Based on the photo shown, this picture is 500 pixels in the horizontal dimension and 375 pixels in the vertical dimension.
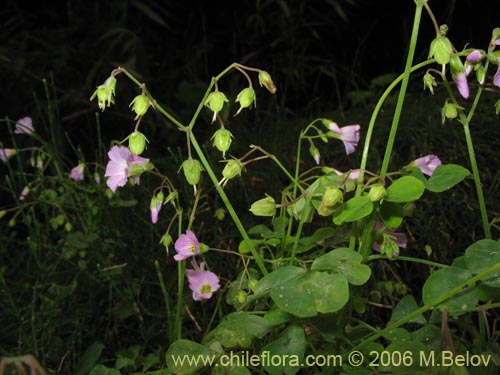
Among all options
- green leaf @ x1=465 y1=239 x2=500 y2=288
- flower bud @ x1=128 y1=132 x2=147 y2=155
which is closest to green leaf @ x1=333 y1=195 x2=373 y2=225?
green leaf @ x1=465 y1=239 x2=500 y2=288

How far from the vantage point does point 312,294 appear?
0.76 meters

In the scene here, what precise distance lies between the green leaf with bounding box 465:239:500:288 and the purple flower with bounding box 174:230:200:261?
0.35 metres

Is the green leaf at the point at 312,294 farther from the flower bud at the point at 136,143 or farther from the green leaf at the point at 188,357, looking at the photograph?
the flower bud at the point at 136,143

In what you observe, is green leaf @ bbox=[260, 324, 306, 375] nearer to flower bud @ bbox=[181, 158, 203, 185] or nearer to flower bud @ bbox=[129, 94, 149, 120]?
flower bud @ bbox=[181, 158, 203, 185]

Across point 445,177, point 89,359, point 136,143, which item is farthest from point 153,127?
point 445,177

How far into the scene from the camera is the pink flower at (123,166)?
92 centimetres

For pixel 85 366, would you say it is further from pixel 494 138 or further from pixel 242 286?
pixel 494 138

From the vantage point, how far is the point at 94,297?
1.39m

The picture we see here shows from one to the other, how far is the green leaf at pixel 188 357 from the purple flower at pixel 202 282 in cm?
19

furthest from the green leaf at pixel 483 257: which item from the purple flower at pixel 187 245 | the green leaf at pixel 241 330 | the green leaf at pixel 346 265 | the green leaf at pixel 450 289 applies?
the purple flower at pixel 187 245

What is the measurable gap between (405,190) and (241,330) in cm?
26

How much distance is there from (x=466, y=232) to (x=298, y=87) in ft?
3.77

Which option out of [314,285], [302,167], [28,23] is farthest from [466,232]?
[28,23]

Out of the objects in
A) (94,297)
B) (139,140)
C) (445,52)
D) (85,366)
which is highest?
(445,52)
